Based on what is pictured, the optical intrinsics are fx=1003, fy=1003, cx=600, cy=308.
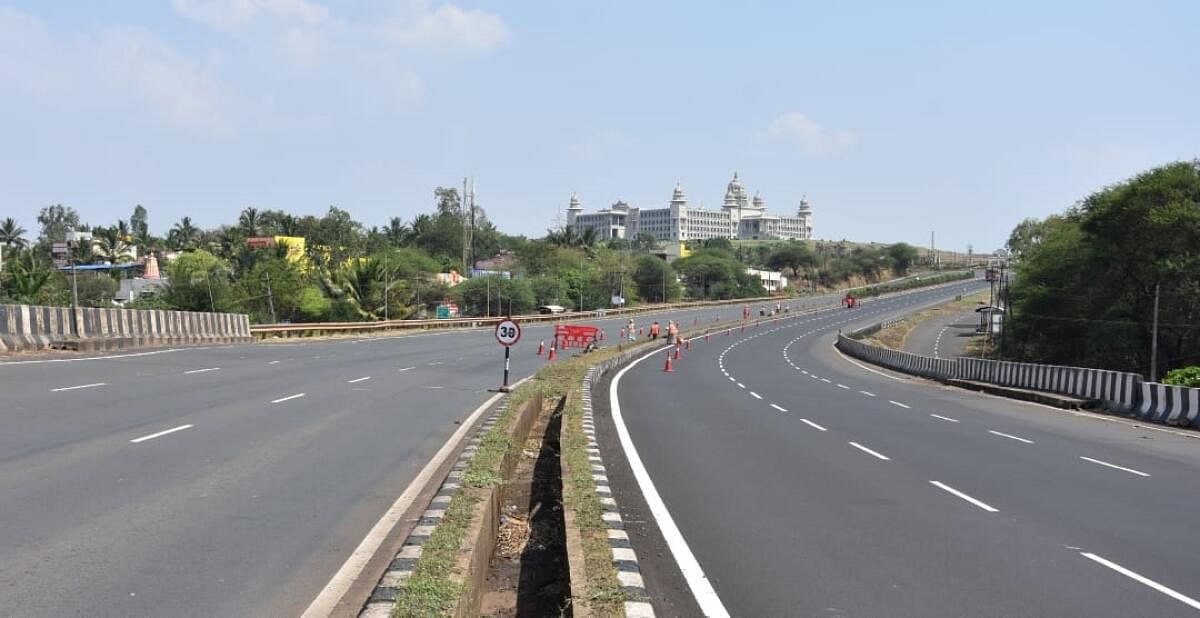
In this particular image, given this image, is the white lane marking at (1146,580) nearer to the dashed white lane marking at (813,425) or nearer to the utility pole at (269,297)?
the dashed white lane marking at (813,425)

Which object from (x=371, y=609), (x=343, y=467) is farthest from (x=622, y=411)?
(x=371, y=609)

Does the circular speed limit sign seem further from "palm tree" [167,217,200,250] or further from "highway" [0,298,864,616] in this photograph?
"palm tree" [167,217,200,250]

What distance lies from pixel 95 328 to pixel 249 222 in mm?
102913

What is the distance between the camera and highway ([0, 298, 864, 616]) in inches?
259

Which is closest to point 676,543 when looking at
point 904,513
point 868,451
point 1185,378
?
point 904,513

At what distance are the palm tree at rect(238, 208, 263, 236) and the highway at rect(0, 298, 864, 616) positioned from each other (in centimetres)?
10963

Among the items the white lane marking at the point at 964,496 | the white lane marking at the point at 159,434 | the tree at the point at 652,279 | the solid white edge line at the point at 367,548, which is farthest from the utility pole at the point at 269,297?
the white lane marking at the point at 964,496

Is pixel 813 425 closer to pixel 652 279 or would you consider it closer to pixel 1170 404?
pixel 1170 404

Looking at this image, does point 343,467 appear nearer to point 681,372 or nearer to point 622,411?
point 622,411

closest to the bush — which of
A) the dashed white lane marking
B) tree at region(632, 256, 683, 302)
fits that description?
the dashed white lane marking

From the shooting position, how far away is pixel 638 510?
996cm

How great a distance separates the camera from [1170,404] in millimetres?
23266

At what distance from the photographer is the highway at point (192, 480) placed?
6590 mm

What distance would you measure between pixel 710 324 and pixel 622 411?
68781 millimetres
